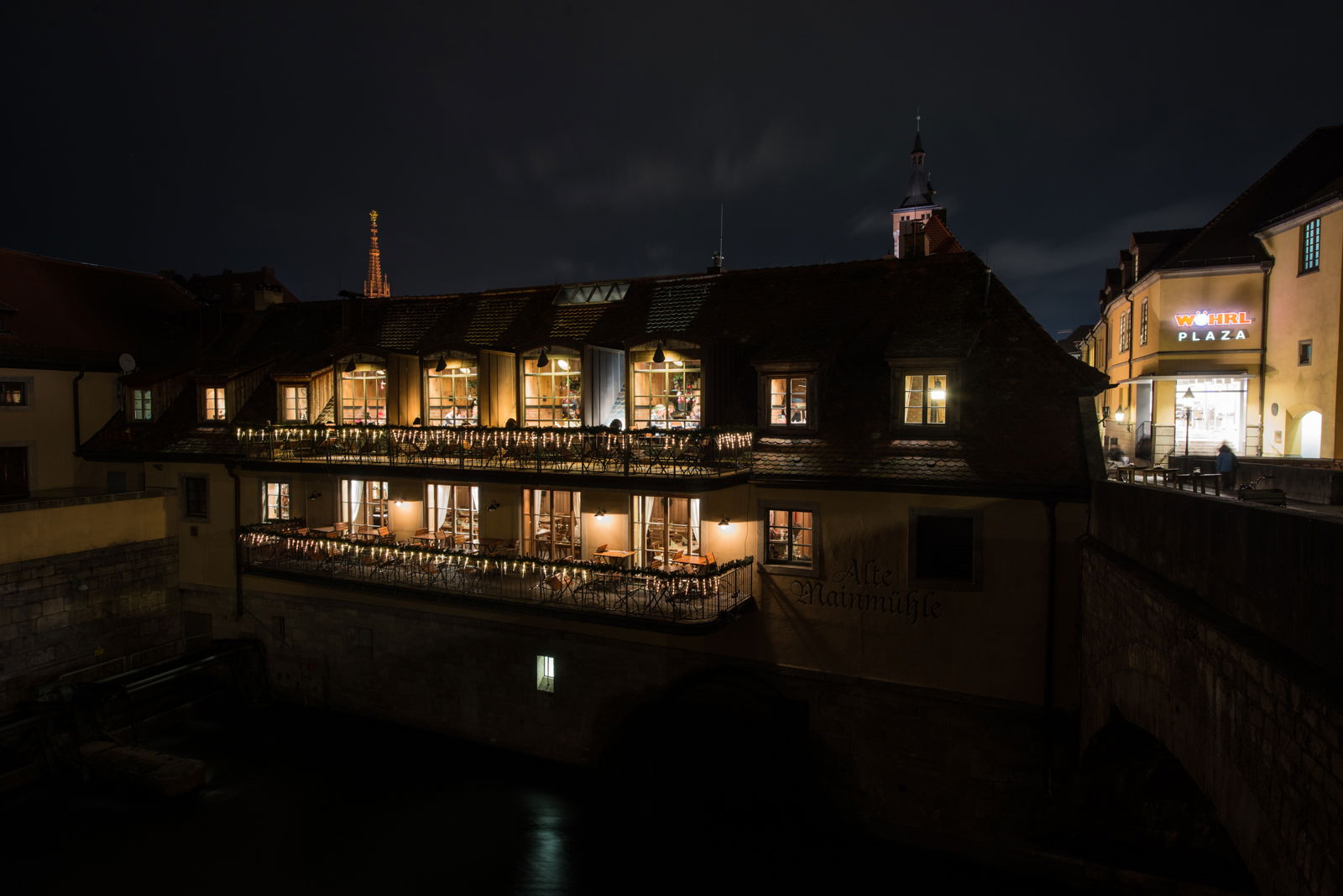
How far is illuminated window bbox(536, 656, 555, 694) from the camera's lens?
56.9 ft

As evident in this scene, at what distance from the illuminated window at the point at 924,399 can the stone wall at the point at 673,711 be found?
5732 millimetres

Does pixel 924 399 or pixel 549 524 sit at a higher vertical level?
pixel 924 399

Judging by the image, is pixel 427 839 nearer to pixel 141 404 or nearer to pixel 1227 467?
pixel 141 404

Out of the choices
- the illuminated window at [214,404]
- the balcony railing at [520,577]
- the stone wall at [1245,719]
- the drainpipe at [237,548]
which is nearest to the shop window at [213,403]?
the illuminated window at [214,404]

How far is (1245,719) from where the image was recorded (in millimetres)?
6344

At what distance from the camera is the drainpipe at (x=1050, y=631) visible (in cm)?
1334

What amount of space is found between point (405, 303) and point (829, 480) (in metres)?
16.9

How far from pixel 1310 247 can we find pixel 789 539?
68.3 feet

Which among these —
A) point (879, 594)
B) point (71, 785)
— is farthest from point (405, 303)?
point (879, 594)

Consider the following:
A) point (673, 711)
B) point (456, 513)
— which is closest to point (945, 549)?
point (673, 711)

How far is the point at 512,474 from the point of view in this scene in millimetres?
16969

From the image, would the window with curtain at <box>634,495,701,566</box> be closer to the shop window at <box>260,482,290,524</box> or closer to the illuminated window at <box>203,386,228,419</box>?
the shop window at <box>260,482,290,524</box>

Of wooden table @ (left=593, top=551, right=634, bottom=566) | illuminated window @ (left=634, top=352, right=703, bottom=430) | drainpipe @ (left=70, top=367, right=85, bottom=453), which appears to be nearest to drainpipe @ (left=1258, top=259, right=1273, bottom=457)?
illuminated window @ (left=634, top=352, right=703, bottom=430)

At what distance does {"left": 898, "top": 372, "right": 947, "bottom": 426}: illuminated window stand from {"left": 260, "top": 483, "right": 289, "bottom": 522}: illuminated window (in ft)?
60.0
